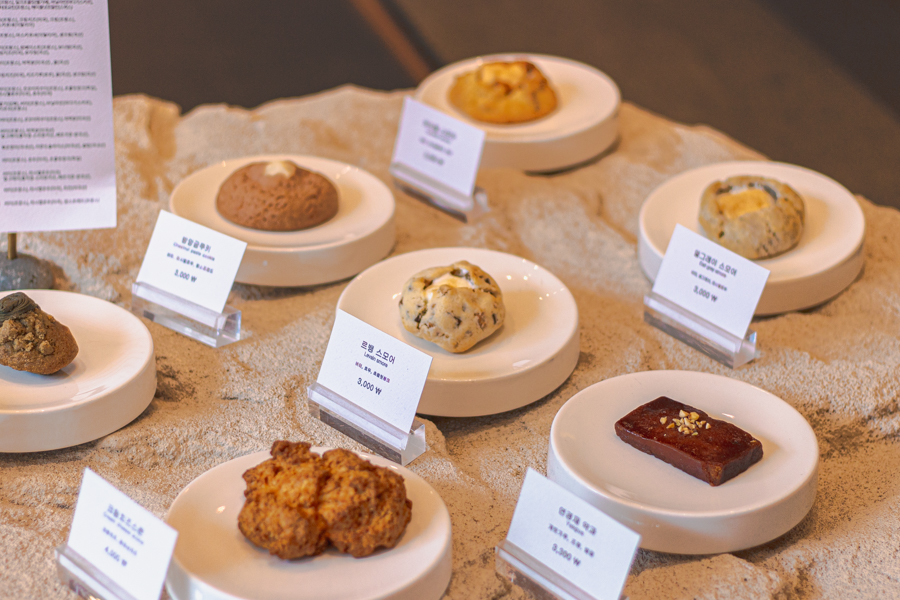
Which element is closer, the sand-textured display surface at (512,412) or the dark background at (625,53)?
the sand-textured display surface at (512,412)

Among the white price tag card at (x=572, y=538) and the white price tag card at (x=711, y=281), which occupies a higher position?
the white price tag card at (x=711, y=281)

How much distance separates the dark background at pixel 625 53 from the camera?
3574 mm

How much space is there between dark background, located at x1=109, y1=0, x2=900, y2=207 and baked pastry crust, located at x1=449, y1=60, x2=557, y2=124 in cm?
141

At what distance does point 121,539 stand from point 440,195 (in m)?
1.46

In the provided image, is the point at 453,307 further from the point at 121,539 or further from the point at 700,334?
the point at 121,539

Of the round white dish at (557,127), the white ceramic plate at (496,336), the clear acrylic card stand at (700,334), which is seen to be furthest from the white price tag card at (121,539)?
the round white dish at (557,127)

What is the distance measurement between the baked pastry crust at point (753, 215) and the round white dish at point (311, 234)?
32.2 inches

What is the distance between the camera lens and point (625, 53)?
4219mm

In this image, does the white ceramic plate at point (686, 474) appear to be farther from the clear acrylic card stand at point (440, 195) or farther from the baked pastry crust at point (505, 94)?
the baked pastry crust at point (505, 94)

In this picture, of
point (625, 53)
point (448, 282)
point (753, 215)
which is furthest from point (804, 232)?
point (625, 53)

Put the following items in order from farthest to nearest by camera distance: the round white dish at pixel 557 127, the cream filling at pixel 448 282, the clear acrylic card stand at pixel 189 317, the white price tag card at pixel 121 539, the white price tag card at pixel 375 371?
the round white dish at pixel 557 127 < the clear acrylic card stand at pixel 189 317 < the cream filling at pixel 448 282 < the white price tag card at pixel 375 371 < the white price tag card at pixel 121 539

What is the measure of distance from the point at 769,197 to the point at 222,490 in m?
1.48

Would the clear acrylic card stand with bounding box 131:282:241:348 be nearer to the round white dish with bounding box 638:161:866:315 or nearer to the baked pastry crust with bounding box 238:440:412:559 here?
the baked pastry crust with bounding box 238:440:412:559

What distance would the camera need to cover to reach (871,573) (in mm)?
1376
